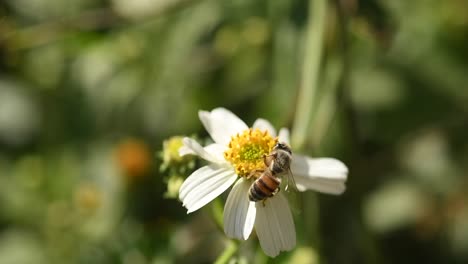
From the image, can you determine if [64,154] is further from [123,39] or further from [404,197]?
[404,197]

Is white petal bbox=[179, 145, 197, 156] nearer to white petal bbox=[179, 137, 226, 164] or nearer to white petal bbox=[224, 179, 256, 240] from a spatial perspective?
white petal bbox=[179, 137, 226, 164]

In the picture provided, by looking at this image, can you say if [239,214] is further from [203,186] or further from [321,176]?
[321,176]

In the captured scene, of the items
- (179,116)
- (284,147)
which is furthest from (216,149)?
(179,116)

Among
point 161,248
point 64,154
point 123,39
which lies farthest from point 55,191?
point 161,248

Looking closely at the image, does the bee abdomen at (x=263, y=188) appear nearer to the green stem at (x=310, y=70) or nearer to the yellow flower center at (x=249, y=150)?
the yellow flower center at (x=249, y=150)

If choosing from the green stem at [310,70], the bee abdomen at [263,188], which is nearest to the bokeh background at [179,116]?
the green stem at [310,70]
